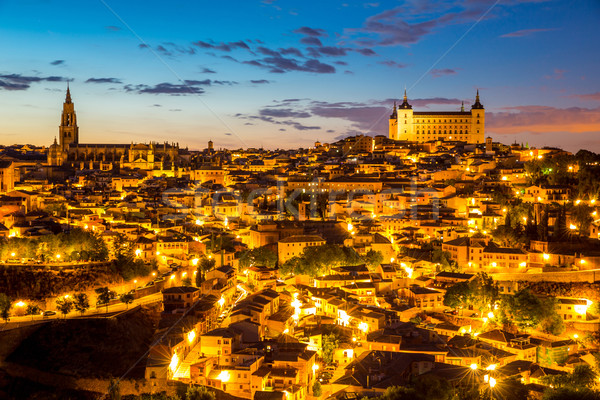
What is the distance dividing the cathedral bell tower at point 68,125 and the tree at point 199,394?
3957cm

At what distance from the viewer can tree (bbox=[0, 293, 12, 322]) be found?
15406 mm

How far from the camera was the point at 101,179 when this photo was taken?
3434 centimetres

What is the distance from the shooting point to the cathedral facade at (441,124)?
142 ft

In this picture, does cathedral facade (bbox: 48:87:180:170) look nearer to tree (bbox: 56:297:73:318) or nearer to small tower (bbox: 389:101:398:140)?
small tower (bbox: 389:101:398:140)

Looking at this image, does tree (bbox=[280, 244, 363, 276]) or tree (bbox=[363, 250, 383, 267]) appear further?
tree (bbox=[363, 250, 383, 267])

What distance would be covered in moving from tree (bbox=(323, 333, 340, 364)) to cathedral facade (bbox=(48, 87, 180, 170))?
2756 cm

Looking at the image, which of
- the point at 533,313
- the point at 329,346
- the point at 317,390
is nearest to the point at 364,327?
the point at 329,346

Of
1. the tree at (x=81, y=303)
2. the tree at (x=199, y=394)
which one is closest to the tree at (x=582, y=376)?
the tree at (x=199, y=394)

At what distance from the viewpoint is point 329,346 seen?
1374 centimetres

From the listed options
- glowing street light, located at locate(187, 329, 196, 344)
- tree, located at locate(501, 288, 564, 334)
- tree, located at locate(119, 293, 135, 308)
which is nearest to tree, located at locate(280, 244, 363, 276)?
tree, located at locate(119, 293, 135, 308)

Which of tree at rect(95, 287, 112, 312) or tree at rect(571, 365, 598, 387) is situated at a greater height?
tree at rect(95, 287, 112, 312)

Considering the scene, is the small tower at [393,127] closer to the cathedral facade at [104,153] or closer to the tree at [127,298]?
the cathedral facade at [104,153]

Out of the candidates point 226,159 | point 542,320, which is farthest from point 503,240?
point 226,159

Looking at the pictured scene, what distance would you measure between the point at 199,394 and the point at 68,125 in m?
41.7
